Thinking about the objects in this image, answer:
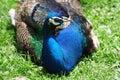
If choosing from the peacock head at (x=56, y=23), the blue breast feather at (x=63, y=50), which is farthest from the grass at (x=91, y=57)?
the peacock head at (x=56, y=23)

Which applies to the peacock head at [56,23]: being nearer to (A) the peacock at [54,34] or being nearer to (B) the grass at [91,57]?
(A) the peacock at [54,34]

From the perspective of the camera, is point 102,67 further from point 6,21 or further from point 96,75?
point 6,21

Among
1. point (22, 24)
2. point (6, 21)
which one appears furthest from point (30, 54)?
point (6, 21)

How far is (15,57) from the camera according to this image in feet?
15.0

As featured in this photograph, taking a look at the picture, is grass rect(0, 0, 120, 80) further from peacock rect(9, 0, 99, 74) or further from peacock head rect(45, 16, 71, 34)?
peacock head rect(45, 16, 71, 34)

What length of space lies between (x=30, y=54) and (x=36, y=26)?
0.34 m

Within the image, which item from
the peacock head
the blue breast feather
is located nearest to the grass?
the blue breast feather

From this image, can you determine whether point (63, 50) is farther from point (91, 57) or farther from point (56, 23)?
point (91, 57)

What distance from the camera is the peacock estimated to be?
13.8 ft

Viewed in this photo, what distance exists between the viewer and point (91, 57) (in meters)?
4.61

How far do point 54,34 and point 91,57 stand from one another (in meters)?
0.60

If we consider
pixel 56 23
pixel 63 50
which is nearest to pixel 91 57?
pixel 63 50

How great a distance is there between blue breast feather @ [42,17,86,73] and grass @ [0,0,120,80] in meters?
0.09

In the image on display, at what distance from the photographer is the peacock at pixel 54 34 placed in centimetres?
421
